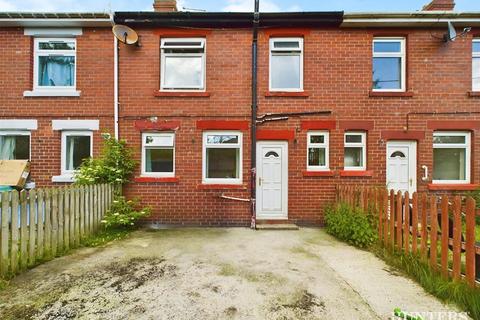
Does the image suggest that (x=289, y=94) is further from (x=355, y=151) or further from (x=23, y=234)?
(x=23, y=234)

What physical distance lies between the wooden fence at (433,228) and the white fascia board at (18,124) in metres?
9.34

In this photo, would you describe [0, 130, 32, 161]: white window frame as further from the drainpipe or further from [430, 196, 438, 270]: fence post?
[430, 196, 438, 270]: fence post

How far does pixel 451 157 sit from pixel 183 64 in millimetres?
8698

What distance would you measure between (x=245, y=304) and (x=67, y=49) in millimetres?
8687

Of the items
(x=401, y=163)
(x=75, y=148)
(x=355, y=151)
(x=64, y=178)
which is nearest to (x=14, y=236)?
(x=64, y=178)

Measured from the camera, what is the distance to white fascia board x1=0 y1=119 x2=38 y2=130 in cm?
708

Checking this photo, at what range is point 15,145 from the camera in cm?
725

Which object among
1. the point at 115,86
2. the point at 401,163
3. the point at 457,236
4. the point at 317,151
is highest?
the point at 115,86

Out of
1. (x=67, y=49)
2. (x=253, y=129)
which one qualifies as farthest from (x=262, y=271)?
(x=67, y=49)

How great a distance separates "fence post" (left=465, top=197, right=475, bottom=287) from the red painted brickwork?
26.9 ft

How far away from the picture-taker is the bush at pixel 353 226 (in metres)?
5.18

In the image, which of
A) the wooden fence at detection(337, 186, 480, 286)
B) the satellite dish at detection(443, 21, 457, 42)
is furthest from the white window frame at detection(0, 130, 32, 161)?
the satellite dish at detection(443, 21, 457, 42)

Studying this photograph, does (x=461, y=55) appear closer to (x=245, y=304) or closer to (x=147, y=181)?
(x=245, y=304)

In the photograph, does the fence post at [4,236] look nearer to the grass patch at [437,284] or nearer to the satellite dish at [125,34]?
the satellite dish at [125,34]
